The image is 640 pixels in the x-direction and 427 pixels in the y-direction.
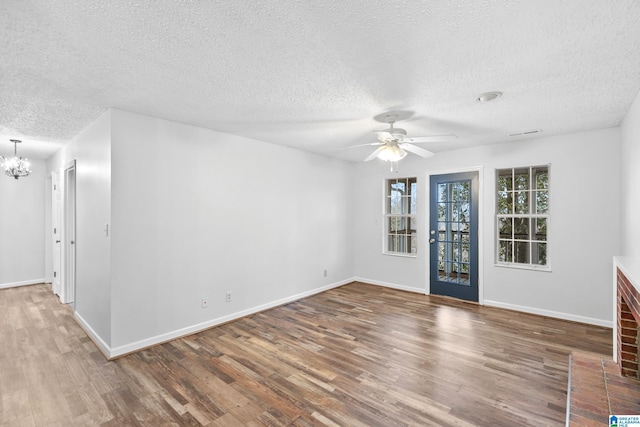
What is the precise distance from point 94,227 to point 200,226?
1.11 m

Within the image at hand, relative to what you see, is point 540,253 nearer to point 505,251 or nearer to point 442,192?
point 505,251

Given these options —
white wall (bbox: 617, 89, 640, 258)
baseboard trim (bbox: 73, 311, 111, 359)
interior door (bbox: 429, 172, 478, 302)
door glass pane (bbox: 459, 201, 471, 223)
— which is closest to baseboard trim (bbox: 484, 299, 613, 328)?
interior door (bbox: 429, 172, 478, 302)

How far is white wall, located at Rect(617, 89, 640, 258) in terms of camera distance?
2.66 metres

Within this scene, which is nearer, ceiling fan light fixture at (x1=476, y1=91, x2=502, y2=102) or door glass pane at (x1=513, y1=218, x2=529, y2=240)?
ceiling fan light fixture at (x1=476, y1=91, x2=502, y2=102)

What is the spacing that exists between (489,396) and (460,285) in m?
2.76

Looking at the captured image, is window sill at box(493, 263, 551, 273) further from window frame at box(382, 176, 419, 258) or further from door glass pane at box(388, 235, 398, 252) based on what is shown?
door glass pane at box(388, 235, 398, 252)

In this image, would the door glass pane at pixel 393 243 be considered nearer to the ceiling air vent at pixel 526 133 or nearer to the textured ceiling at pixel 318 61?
the ceiling air vent at pixel 526 133

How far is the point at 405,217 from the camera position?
5.70 m

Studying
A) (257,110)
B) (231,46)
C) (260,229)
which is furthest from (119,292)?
(231,46)

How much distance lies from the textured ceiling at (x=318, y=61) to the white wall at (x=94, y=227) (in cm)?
35

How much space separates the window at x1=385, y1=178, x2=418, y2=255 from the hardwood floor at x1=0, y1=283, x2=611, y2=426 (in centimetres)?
183

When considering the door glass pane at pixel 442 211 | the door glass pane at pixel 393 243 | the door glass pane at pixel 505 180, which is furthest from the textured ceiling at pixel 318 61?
the door glass pane at pixel 393 243

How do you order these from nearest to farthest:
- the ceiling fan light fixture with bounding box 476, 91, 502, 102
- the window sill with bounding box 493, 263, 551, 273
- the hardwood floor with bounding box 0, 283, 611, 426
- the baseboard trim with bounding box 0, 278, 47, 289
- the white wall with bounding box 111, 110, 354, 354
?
the hardwood floor with bounding box 0, 283, 611, 426 < the ceiling fan light fixture with bounding box 476, 91, 502, 102 < the white wall with bounding box 111, 110, 354, 354 < the window sill with bounding box 493, 263, 551, 273 < the baseboard trim with bounding box 0, 278, 47, 289

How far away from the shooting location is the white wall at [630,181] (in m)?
2.66
